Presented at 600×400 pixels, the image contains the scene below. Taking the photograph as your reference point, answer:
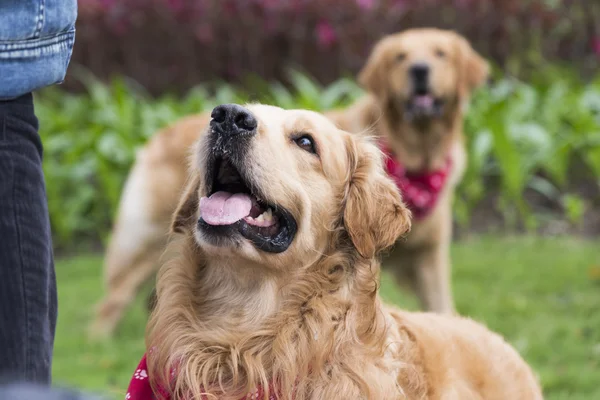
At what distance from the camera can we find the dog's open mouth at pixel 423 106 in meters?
6.14

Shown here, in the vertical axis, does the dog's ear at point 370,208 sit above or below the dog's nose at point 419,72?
above

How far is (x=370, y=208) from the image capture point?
2.98 meters

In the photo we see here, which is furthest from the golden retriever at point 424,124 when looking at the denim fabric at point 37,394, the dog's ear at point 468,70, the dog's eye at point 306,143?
the denim fabric at point 37,394

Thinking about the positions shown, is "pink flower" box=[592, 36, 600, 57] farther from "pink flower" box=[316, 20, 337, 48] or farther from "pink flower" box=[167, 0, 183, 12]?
"pink flower" box=[167, 0, 183, 12]

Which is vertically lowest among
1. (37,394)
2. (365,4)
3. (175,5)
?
(175,5)

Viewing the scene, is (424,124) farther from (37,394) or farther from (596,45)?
(596,45)

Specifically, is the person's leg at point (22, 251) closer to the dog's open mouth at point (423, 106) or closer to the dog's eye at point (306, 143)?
the dog's eye at point (306, 143)

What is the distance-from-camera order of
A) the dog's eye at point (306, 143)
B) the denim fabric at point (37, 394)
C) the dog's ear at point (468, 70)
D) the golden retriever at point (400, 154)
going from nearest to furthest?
1. the denim fabric at point (37, 394)
2. the dog's eye at point (306, 143)
3. the golden retriever at point (400, 154)
4. the dog's ear at point (468, 70)

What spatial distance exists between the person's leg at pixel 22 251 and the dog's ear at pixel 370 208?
3.53 feet

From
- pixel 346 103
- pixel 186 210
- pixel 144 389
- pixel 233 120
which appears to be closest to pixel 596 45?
pixel 346 103

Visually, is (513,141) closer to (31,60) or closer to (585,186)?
(585,186)

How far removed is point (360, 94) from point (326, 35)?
4.44 feet

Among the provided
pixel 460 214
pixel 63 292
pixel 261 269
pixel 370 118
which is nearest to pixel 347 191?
pixel 261 269

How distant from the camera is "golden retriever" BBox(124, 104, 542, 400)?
8.87ft
